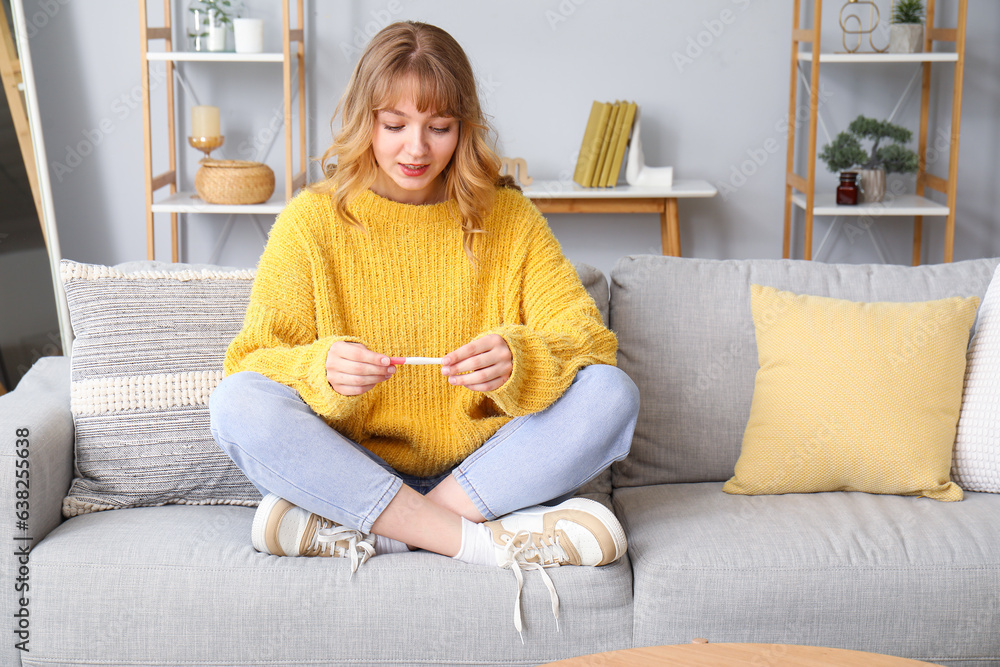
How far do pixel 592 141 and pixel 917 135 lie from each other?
107 cm

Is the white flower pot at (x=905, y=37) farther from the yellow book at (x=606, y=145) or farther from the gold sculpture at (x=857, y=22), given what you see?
the yellow book at (x=606, y=145)

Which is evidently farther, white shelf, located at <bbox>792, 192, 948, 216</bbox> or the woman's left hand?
white shelf, located at <bbox>792, 192, 948, 216</bbox>

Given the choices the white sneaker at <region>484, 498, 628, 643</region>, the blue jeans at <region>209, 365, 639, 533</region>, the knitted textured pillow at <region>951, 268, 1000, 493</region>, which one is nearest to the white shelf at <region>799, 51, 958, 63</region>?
the knitted textured pillow at <region>951, 268, 1000, 493</region>

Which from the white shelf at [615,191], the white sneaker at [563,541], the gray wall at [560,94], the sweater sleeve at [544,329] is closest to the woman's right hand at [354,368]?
the sweater sleeve at [544,329]

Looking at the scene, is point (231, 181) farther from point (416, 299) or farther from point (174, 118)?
point (416, 299)

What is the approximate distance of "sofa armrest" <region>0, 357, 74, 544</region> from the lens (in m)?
1.22

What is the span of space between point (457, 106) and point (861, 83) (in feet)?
6.58

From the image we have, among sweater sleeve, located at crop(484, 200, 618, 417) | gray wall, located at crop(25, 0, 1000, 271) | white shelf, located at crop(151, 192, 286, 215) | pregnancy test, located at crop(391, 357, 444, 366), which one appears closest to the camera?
pregnancy test, located at crop(391, 357, 444, 366)

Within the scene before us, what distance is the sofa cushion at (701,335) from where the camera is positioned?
153 cm

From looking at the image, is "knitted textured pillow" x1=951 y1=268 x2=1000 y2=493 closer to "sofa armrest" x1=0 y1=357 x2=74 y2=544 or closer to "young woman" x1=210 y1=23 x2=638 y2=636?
"young woman" x1=210 y1=23 x2=638 y2=636

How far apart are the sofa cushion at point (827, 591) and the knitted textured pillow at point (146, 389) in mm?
655

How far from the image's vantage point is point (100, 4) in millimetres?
2836

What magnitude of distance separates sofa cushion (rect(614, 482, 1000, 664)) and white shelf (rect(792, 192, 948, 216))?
1.55m

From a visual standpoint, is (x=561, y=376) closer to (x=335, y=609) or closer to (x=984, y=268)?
(x=335, y=609)
